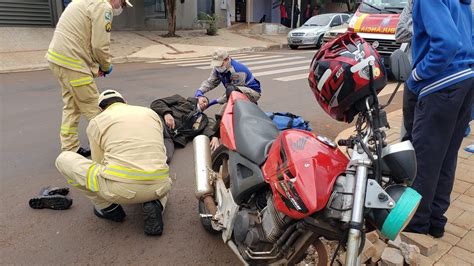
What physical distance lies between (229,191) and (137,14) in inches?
701

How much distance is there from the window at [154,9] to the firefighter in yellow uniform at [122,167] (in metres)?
17.3

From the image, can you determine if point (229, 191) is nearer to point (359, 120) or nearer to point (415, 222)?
point (359, 120)

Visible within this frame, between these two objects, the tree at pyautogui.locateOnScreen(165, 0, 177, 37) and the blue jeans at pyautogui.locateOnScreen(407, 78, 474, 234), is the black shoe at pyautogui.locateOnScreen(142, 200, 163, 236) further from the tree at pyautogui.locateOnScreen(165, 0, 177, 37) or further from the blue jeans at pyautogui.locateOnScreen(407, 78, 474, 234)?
the tree at pyautogui.locateOnScreen(165, 0, 177, 37)

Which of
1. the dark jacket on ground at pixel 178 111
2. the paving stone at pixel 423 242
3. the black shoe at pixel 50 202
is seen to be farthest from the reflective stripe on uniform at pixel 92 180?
the paving stone at pixel 423 242

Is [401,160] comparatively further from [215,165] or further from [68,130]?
[68,130]

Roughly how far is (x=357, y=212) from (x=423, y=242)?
144 centimetres

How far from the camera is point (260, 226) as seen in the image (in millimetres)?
2301

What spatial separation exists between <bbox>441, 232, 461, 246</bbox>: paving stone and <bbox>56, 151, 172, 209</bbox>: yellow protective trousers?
2.18 m

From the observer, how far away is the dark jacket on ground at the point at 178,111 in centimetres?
504

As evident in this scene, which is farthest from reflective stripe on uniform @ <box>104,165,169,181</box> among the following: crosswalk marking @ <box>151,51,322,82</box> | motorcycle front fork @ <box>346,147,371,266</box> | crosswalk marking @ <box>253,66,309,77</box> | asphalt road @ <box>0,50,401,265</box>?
crosswalk marking @ <box>253,66,309,77</box>

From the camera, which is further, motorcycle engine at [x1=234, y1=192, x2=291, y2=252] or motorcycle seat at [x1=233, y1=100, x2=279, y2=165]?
motorcycle seat at [x1=233, y1=100, x2=279, y2=165]

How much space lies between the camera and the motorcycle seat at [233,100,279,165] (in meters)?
2.50

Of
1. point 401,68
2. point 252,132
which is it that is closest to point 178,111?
point 252,132

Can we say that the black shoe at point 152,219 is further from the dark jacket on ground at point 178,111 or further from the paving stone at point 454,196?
the paving stone at point 454,196
